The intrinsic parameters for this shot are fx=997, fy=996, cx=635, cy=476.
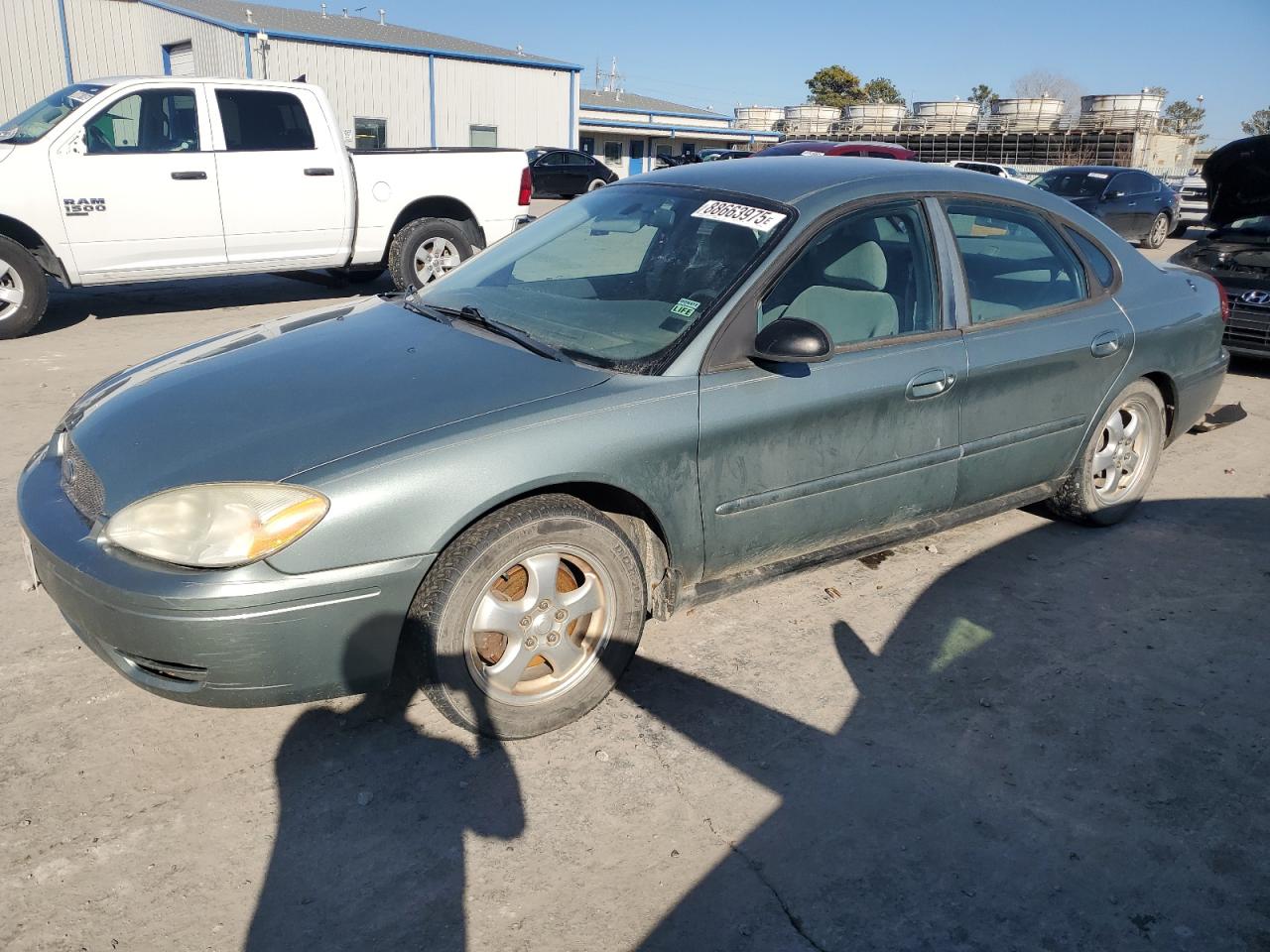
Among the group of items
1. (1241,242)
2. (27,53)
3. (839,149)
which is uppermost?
(27,53)

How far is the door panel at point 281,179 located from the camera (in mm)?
8539

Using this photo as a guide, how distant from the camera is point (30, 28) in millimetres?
22109

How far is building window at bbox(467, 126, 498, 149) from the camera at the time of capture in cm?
2972

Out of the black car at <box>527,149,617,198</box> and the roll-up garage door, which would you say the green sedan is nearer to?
the black car at <box>527,149,617,198</box>

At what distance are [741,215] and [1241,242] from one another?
20.7 feet

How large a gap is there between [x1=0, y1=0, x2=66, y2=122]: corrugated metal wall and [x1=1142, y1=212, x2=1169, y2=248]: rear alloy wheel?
23.3 metres

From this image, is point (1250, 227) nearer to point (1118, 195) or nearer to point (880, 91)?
point (1118, 195)

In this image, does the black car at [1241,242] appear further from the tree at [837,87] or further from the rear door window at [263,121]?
the tree at [837,87]

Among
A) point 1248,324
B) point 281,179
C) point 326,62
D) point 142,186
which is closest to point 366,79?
point 326,62

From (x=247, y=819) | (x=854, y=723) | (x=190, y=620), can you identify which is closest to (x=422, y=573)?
(x=190, y=620)

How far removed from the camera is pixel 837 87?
2948 inches

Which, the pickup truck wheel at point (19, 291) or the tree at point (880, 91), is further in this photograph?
the tree at point (880, 91)

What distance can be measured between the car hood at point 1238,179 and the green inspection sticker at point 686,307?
632 centimetres

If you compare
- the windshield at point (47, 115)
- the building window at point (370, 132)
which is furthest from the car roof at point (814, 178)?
the building window at point (370, 132)
